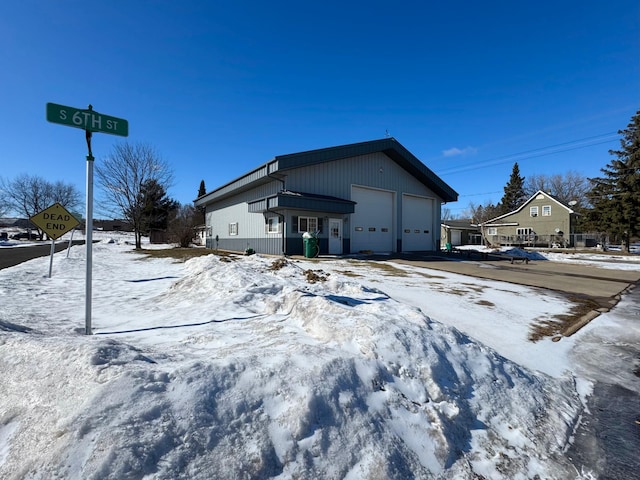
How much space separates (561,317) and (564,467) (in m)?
4.76

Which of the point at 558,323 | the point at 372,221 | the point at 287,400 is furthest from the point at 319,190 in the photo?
the point at 287,400

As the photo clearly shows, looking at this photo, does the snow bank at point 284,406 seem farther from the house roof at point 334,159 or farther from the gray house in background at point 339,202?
the house roof at point 334,159

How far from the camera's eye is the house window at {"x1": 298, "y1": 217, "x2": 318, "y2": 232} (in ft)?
56.0

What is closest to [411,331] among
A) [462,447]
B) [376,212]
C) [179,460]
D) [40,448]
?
[462,447]

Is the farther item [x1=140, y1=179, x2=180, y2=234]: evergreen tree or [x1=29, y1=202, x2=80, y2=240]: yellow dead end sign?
[x1=140, y1=179, x2=180, y2=234]: evergreen tree

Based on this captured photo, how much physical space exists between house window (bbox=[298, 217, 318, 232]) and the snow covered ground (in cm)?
1288

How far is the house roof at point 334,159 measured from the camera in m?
15.9

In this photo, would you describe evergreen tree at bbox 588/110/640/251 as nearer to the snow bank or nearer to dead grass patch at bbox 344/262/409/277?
dead grass patch at bbox 344/262/409/277

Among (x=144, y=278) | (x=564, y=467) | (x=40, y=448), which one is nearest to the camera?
(x=40, y=448)

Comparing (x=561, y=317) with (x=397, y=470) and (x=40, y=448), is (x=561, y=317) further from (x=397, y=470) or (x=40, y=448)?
(x=40, y=448)

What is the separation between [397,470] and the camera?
6.14 feet

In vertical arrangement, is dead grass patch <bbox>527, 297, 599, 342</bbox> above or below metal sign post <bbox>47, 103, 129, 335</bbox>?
below

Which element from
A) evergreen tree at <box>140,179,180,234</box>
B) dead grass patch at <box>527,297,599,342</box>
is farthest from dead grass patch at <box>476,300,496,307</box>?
evergreen tree at <box>140,179,180,234</box>

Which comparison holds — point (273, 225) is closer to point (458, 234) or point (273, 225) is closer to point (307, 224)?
point (307, 224)
